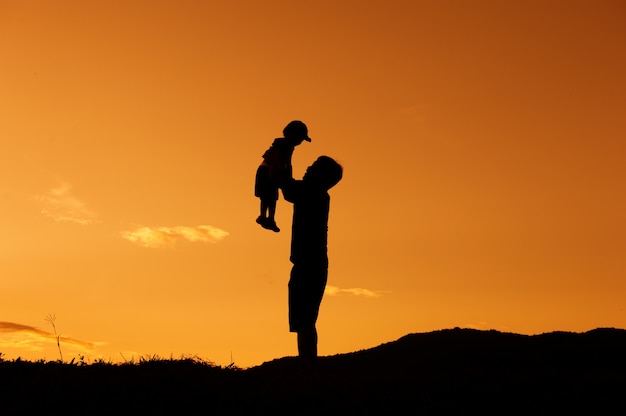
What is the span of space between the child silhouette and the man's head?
10.9 inches

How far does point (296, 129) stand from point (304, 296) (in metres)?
2.08

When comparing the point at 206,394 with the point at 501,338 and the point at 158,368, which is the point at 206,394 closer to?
the point at 158,368

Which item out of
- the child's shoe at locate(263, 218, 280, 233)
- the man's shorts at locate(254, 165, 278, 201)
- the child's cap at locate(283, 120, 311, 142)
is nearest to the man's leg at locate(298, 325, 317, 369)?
the child's shoe at locate(263, 218, 280, 233)

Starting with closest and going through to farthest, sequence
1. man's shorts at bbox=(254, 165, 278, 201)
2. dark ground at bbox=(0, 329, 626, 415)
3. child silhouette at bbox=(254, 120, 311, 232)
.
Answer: dark ground at bbox=(0, 329, 626, 415), child silhouette at bbox=(254, 120, 311, 232), man's shorts at bbox=(254, 165, 278, 201)

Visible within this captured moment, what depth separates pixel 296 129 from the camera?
8969 millimetres

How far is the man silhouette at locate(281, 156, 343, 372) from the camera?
878cm

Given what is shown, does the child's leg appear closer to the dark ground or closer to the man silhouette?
the man silhouette

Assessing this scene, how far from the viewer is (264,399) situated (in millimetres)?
7273

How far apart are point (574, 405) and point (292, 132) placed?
4476mm

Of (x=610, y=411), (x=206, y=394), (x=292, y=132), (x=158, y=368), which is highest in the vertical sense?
(x=292, y=132)

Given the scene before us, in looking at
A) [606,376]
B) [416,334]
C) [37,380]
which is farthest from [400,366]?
[37,380]

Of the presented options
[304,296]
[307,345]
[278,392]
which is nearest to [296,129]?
[304,296]

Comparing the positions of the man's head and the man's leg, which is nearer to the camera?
the man's leg

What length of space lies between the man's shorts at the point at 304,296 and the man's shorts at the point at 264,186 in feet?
3.31
